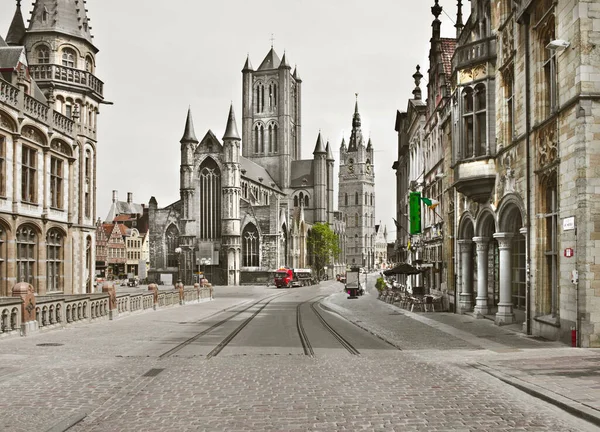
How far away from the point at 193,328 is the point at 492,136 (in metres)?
11.7

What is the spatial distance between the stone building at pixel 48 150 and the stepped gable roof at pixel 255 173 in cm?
6380

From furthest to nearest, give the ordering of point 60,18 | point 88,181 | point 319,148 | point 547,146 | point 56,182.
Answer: point 319,148
point 88,181
point 60,18
point 56,182
point 547,146

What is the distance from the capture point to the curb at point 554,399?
832 centimetres

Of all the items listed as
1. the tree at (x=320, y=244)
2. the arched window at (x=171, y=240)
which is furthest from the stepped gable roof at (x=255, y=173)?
the arched window at (x=171, y=240)

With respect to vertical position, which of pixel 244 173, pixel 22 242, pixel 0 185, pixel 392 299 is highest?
pixel 244 173

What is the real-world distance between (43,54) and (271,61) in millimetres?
88257

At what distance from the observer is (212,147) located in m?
94.3

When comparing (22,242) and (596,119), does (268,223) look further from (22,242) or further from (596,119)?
(596,119)

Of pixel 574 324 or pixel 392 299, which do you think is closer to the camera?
pixel 574 324

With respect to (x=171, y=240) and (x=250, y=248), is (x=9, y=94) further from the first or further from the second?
(x=171, y=240)

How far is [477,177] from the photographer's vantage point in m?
22.6

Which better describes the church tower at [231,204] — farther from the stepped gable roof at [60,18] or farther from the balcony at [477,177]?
the balcony at [477,177]

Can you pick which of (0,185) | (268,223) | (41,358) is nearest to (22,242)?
(0,185)

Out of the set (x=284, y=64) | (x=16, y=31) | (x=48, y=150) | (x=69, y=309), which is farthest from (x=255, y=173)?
Answer: (x=69, y=309)
